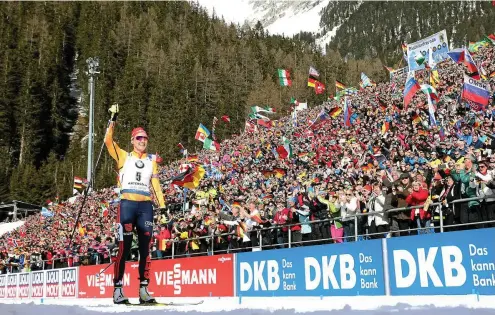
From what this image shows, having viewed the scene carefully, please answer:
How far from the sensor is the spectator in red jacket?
1044cm

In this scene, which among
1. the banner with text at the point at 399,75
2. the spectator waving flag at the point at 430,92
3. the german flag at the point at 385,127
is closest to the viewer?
the spectator waving flag at the point at 430,92

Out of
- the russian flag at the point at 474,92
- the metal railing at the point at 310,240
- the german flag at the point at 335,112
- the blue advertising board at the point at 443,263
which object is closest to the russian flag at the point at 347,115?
the german flag at the point at 335,112

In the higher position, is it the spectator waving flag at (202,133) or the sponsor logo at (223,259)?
the spectator waving flag at (202,133)

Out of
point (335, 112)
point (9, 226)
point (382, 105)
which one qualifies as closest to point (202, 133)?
point (335, 112)

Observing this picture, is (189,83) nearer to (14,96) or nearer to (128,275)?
(14,96)

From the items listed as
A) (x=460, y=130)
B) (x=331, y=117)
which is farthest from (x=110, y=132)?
(x=331, y=117)

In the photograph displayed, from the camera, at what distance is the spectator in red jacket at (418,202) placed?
10.4m

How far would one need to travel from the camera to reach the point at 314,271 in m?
11.3

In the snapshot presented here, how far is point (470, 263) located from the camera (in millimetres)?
8641

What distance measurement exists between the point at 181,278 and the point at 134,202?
820 cm

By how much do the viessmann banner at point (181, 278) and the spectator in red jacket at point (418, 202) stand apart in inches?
190

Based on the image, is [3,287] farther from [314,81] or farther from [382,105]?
[314,81]

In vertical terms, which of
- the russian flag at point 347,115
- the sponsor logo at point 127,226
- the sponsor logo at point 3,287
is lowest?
the sponsor logo at point 3,287

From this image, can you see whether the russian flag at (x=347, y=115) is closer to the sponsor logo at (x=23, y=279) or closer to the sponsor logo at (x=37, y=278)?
the sponsor logo at (x=37, y=278)
